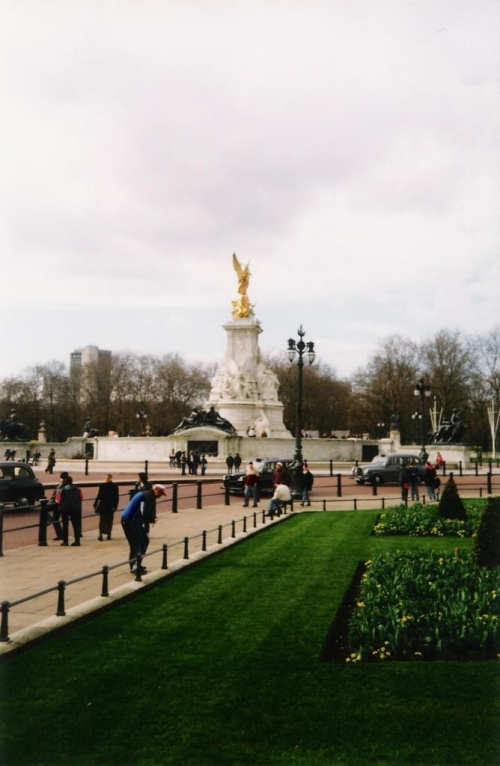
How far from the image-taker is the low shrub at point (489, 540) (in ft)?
38.3

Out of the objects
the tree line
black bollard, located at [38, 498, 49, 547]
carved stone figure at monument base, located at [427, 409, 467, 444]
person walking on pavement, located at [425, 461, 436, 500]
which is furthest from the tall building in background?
black bollard, located at [38, 498, 49, 547]

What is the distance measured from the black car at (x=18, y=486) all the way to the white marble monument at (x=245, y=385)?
4535cm

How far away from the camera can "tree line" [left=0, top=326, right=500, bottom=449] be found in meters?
95.0

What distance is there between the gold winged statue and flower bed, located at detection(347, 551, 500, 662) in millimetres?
63597

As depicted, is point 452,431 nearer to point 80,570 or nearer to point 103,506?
point 103,506

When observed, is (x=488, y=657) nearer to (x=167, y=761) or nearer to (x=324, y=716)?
(x=324, y=716)

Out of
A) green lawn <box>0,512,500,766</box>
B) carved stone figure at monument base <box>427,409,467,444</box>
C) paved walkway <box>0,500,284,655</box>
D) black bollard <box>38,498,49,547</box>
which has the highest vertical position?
carved stone figure at monument base <box>427,409,467,444</box>

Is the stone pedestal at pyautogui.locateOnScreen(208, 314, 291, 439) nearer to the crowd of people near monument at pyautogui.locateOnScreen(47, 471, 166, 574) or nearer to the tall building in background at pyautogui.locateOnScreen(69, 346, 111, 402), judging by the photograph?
the tall building in background at pyautogui.locateOnScreen(69, 346, 111, 402)

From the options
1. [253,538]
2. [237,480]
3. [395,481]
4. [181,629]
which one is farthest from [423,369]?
[181,629]

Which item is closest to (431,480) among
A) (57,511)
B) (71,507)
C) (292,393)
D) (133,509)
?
(57,511)

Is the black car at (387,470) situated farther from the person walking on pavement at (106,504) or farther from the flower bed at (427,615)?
the flower bed at (427,615)

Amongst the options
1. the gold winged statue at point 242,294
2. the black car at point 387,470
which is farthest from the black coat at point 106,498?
the gold winged statue at point 242,294

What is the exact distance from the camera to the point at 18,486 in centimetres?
2158

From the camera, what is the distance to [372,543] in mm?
16219
